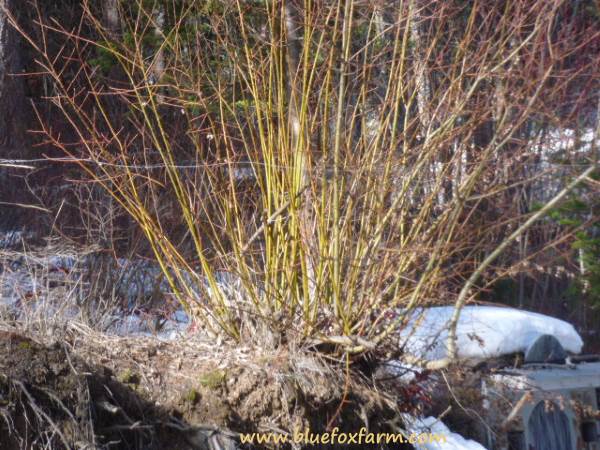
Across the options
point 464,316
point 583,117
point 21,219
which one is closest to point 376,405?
point 464,316

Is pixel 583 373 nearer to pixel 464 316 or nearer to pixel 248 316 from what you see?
pixel 464 316

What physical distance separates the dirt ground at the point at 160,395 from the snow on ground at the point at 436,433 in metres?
0.29

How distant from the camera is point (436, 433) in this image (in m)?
6.46

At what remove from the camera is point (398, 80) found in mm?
5352

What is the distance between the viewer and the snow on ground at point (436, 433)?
235 inches

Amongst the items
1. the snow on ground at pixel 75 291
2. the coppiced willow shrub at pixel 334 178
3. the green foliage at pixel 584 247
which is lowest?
the green foliage at pixel 584 247

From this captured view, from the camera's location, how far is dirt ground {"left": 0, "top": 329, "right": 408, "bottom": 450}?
4.00 metres

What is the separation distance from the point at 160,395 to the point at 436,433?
8.39 ft

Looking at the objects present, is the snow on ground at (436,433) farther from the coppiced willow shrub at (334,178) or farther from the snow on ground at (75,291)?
the snow on ground at (75,291)

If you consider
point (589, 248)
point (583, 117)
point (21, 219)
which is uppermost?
point (583, 117)

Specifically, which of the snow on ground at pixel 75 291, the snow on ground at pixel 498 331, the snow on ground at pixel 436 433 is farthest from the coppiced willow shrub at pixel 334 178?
the snow on ground at pixel 498 331

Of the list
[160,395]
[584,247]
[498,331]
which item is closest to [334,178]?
[160,395]

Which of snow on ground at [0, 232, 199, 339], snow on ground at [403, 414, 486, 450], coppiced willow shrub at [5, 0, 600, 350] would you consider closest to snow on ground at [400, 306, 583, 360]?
snow on ground at [403, 414, 486, 450]

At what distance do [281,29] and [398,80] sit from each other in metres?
0.82
